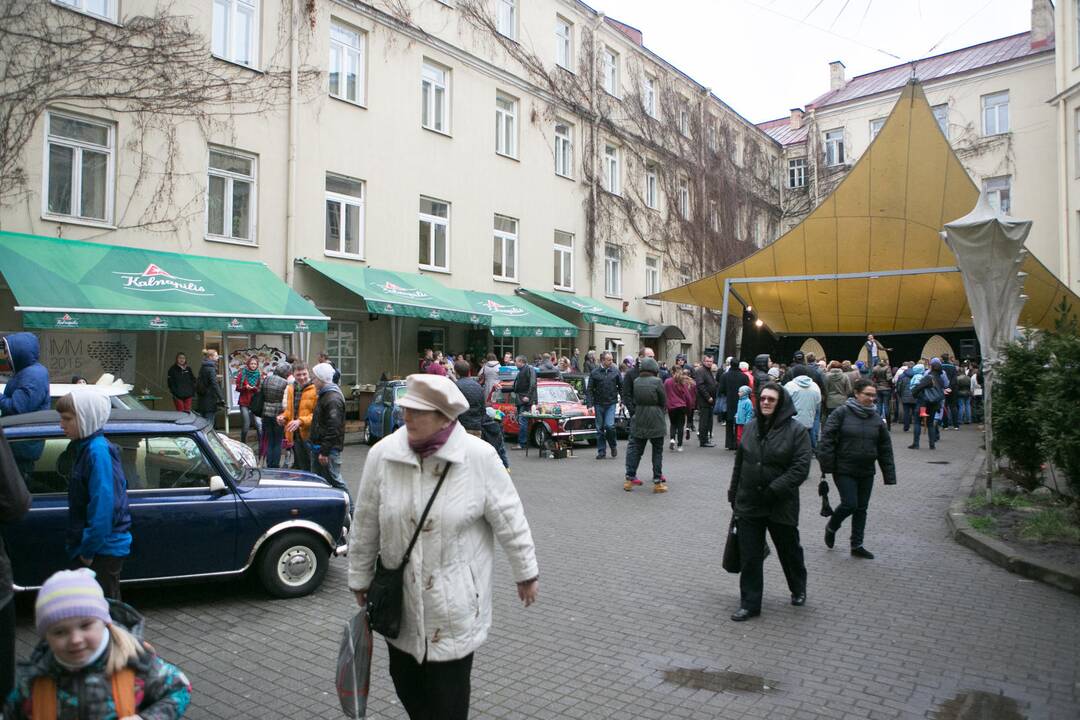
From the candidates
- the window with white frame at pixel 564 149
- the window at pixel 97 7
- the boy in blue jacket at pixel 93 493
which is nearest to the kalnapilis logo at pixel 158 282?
the window at pixel 97 7

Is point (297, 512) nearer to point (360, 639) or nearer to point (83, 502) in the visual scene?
point (83, 502)

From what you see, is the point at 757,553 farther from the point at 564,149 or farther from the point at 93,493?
the point at 564,149

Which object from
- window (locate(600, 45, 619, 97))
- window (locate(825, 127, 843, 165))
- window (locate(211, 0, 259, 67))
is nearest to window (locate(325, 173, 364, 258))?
window (locate(211, 0, 259, 67))

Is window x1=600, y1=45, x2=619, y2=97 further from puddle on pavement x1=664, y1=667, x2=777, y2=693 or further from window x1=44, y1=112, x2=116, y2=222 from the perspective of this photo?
puddle on pavement x1=664, y1=667, x2=777, y2=693

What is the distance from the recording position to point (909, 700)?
417cm

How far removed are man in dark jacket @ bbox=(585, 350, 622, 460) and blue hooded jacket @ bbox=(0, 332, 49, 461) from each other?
361 inches

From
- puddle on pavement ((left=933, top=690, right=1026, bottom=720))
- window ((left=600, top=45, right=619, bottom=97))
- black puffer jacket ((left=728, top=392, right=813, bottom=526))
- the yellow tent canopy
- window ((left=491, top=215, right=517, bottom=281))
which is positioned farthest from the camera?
window ((left=600, top=45, right=619, bottom=97))

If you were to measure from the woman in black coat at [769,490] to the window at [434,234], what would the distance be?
15.7 meters

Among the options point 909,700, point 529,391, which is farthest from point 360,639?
point 529,391

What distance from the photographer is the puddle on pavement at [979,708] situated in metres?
3.97

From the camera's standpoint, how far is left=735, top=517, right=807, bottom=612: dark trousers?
555 centimetres

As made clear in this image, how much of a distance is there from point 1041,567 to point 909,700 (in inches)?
121

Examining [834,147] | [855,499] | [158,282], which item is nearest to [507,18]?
[158,282]

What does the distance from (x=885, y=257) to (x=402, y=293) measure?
14.0 metres
